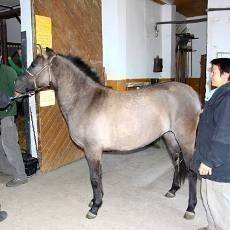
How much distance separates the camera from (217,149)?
1.82 metres

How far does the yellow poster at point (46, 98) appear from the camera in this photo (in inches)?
157

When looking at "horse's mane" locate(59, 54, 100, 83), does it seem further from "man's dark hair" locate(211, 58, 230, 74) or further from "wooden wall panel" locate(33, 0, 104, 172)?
"man's dark hair" locate(211, 58, 230, 74)

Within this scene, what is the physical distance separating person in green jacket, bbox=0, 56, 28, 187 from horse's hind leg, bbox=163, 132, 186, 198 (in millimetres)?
1837

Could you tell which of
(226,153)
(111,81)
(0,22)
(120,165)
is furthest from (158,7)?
(226,153)

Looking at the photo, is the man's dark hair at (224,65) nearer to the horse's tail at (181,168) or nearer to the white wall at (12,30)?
the horse's tail at (181,168)

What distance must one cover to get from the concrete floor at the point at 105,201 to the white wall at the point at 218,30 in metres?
2.10

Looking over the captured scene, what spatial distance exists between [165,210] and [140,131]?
33.3 inches

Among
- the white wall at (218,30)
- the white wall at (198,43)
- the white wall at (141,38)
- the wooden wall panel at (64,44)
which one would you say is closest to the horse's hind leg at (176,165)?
the wooden wall panel at (64,44)

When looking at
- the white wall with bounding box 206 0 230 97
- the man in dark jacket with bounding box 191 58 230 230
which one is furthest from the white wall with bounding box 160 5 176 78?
the man in dark jacket with bounding box 191 58 230 230

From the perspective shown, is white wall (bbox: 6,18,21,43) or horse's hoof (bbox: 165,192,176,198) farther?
white wall (bbox: 6,18,21,43)

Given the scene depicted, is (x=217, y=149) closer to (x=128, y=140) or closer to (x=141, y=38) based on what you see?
(x=128, y=140)

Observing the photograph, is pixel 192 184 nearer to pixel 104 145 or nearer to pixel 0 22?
pixel 104 145

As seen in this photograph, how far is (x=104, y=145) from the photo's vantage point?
9.85 ft

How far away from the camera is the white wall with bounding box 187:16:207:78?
8.21 m
